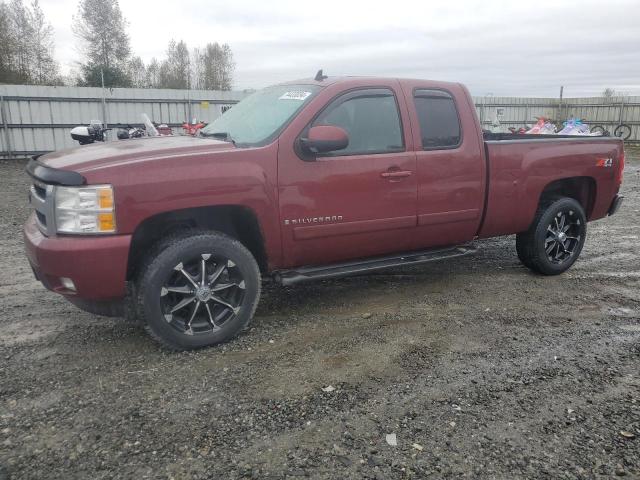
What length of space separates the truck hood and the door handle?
4.00 feet

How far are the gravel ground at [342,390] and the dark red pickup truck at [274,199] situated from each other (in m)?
0.44

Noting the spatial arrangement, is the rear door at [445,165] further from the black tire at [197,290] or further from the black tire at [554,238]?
the black tire at [197,290]

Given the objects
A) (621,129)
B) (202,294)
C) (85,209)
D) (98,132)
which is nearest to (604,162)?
(202,294)

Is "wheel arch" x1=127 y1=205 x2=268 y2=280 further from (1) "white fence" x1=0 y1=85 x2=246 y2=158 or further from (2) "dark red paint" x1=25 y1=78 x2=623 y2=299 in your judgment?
(1) "white fence" x1=0 y1=85 x2=246 y2=158

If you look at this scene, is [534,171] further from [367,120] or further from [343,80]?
[343,80]

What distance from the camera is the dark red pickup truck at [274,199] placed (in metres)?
3.26

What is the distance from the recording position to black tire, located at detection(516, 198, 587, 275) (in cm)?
523

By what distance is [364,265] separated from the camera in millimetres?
4254

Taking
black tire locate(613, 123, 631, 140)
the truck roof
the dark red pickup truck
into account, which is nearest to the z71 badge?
the dark red pickup truck

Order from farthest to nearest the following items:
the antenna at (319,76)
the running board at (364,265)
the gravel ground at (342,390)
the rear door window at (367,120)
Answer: the antenna at (319,76), the rear door window at (367,120), the running board at (364,265), the gravel ground at (342,390)

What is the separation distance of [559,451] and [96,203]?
2912 mm

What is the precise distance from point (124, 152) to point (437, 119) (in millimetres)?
2599

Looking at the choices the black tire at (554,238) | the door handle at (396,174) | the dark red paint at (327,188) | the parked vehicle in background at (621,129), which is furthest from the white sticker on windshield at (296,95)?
the parked vehicle in background at (621,129)

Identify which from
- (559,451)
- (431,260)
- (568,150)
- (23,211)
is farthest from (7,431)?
(23,211)
